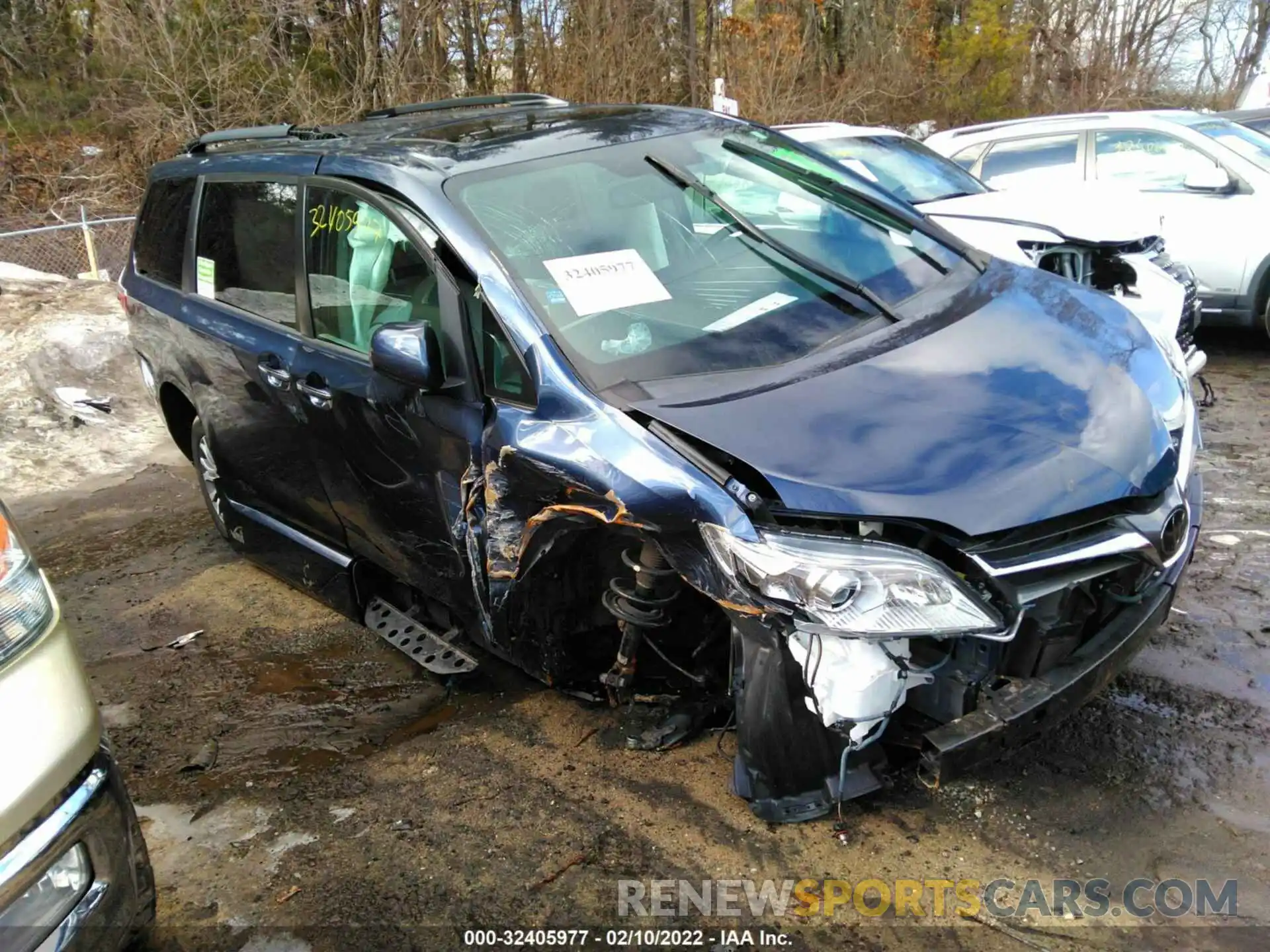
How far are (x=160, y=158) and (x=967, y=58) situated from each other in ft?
58.3

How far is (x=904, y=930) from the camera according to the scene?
2.36m

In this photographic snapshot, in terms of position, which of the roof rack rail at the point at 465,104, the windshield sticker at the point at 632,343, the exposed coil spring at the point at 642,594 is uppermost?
the roof rack rail at the point at 465,104

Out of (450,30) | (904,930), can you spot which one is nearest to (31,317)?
(904,930)

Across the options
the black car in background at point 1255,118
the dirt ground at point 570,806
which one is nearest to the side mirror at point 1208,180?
the black car in background at point 1255,118

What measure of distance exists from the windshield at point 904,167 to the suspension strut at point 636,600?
4.92m

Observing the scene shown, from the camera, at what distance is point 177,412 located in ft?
16.2

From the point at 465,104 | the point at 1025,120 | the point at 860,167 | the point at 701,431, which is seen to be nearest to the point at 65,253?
the point at 465,104

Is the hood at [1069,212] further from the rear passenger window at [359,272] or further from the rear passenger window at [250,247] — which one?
the rear passenger window at [250,247]

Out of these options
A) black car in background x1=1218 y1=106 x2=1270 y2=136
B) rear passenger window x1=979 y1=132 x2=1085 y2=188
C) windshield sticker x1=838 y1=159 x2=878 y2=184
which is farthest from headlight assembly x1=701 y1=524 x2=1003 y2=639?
black car in background x1=1218 y1=106 x2=1270 y2=136

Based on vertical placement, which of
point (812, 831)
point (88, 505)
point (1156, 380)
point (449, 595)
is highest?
point (1156, 380)

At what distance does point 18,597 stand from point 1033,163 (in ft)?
26.0

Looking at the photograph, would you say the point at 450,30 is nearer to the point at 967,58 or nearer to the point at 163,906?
the point at 967,58

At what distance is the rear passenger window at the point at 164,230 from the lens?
4457 millimetres

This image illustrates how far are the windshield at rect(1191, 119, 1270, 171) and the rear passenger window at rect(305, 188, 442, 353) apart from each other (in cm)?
651
